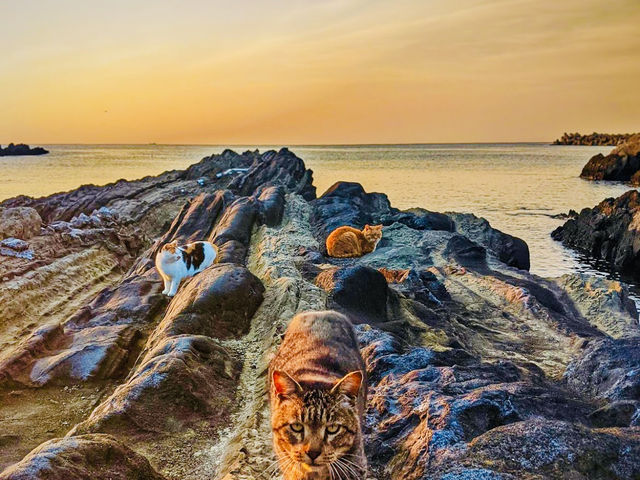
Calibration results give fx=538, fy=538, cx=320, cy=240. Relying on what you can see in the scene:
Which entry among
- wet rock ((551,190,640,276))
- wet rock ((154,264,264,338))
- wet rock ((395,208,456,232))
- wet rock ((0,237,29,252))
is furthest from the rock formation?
wet rock ((154,264,264,338))

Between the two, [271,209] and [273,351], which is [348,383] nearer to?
[273,351]

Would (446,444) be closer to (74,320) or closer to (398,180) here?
(74,320)

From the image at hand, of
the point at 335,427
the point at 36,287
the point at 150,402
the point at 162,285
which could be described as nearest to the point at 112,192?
the point at 36,287

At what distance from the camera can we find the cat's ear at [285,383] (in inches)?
174

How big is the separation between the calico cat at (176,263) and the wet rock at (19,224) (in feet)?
35.5

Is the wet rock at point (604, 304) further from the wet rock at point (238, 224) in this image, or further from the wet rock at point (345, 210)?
the wet rock at point (238, 224)

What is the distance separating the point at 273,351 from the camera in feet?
28.0

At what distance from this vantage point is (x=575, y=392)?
8.17m

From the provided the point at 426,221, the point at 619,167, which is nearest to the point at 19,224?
the point at 426,221

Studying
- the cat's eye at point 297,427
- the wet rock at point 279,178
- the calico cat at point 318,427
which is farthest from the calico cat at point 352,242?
the wet rock at point 279,178

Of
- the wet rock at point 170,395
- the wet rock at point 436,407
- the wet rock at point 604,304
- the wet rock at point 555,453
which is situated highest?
the wet rock at point 555,453

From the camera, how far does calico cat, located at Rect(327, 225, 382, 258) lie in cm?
1747

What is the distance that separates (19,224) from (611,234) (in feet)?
95.7

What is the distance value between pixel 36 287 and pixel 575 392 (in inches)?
605
